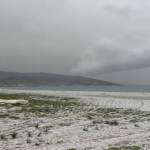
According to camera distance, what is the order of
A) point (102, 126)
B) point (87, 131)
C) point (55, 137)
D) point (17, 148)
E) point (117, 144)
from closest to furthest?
point (17, 148)
point (117, 144)
point (55, 137)
point (87, 131)
point (102, 126)

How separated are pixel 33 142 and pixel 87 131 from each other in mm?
4826

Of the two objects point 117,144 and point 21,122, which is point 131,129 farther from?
point 21,122

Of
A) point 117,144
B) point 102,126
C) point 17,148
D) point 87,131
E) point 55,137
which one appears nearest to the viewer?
point 17,148

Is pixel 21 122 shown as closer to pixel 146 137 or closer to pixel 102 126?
pixel 102 126

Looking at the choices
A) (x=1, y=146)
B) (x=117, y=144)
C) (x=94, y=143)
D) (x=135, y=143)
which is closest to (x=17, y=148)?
(x=1, y=146)

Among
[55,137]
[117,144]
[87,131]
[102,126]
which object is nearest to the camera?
[117,144]

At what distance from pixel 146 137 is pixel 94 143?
4184mm

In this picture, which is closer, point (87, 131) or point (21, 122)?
point (87, 131)

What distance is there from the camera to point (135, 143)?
12688 millimetres

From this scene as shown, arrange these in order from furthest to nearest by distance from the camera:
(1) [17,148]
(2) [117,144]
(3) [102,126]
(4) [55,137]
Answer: (3) [102,126] < (4) [55,137] < (2) [117,144] < (1) [17,148]

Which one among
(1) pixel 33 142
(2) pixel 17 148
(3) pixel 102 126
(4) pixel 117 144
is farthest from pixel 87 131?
(2) pixel 17 148

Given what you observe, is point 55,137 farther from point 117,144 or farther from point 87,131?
point 117,144

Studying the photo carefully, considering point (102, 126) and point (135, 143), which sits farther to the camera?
point (102, 126)

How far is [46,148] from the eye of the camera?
11414mm
